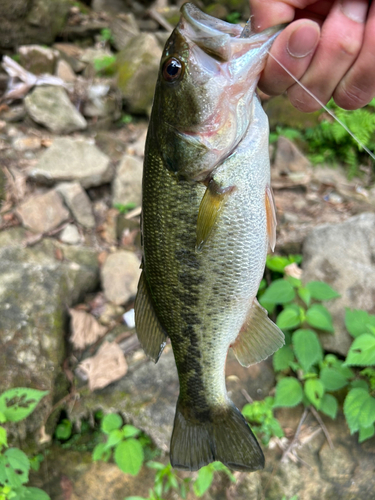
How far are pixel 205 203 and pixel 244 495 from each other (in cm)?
234

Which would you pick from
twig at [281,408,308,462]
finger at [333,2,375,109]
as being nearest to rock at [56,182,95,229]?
twig at [281,408,308,462]

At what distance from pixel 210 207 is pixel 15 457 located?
1.89 m

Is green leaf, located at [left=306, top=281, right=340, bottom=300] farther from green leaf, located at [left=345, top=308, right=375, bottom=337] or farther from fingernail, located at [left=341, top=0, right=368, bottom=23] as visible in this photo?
fingernail, located at [left=341, top=0, right=368, bottom=23]

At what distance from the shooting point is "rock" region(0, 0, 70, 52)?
5859 mm

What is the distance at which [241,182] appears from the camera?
1.31m

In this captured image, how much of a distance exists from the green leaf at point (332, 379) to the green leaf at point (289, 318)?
0.40 m

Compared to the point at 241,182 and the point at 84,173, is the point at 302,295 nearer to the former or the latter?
the point at 241,182

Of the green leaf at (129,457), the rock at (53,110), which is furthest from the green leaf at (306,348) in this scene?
the rock at (53,110)

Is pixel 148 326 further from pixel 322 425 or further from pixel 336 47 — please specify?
pixel 322 425

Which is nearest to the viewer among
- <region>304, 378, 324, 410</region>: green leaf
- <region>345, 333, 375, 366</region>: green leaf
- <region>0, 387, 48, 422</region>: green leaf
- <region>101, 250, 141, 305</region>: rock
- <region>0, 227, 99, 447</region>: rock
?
<region>0, 387, 48, 422</region>: green leaf

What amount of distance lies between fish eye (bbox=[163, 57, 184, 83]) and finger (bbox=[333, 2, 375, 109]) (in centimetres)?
69

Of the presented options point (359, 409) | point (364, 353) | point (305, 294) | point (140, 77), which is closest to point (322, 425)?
point (359, 409)

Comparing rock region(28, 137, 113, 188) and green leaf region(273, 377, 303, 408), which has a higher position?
green leaf region(273, 377, 303, 408)

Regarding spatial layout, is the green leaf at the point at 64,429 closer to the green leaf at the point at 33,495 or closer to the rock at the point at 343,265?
the green leaf at the point at 33,495
